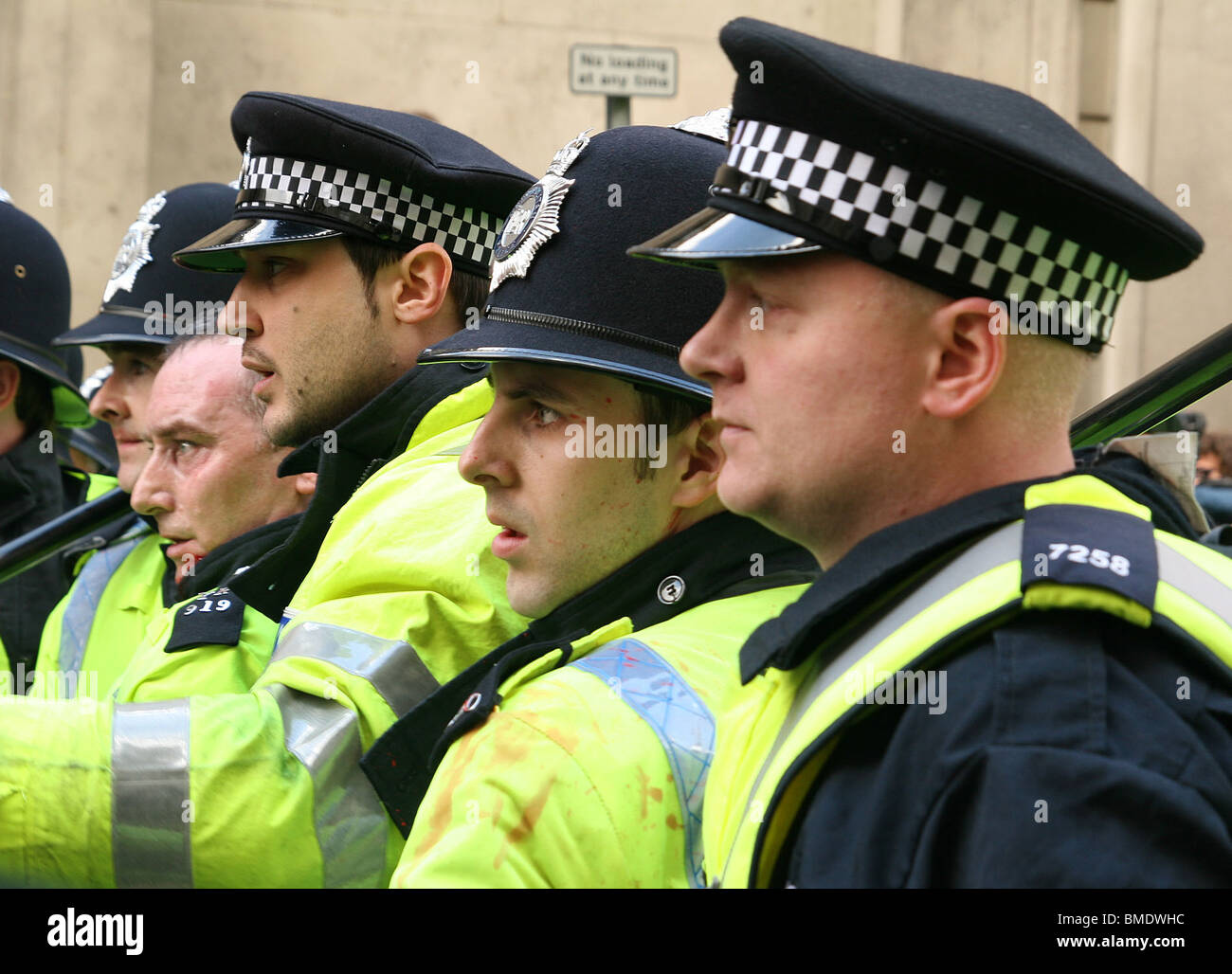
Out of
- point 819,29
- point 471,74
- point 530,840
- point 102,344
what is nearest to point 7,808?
point 530,840

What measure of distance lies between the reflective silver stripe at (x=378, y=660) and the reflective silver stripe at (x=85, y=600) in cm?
185

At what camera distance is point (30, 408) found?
490 cm

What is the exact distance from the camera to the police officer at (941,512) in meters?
1.30

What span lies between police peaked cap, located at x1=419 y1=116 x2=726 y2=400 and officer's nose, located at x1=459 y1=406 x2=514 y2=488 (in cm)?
11

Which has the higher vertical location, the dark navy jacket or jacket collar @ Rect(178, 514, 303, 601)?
the dark navy jacket

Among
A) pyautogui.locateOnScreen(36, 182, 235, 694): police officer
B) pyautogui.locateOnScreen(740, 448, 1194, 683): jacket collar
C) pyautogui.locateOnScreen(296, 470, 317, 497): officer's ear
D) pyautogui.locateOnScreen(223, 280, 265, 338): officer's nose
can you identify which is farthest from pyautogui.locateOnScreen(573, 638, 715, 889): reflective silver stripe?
pyautogui.locateOnScreen(36, 182, 235, 694): police officer

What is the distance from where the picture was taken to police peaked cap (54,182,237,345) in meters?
4.43

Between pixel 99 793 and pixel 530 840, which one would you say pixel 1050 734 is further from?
pixel 99 793

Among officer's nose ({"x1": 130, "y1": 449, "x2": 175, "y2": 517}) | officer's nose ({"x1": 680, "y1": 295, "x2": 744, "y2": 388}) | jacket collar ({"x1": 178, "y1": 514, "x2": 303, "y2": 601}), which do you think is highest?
officer's nose ({"x1": 680, "y1": 295, "x2": 744, "y2": 388})

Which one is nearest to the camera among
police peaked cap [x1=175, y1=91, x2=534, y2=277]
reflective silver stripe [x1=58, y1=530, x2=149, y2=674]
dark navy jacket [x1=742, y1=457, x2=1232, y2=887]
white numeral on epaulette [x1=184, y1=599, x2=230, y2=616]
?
dark navy jacket [x1=742, y1=457, x2=1232, y2=887]

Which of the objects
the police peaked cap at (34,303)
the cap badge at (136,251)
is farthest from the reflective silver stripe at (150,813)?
the police peaked cap at (34,303)

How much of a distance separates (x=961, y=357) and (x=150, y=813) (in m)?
1.34

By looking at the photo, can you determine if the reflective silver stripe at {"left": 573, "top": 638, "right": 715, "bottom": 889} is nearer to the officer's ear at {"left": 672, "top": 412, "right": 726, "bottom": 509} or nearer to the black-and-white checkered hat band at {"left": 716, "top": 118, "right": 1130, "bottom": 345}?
the officer's ear at {"left": 672, "top": 412, "right": 726, "bottom": 509}

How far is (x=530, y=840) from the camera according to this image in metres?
1.81
